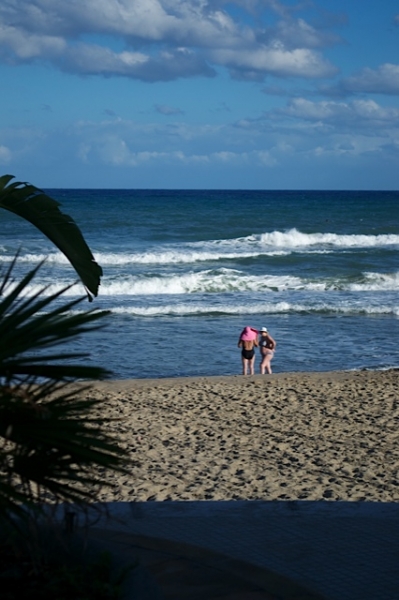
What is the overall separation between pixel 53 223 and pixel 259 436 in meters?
4.96

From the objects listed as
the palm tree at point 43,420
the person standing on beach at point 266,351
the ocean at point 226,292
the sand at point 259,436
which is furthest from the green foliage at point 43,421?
the person standing on beach at point 266,351

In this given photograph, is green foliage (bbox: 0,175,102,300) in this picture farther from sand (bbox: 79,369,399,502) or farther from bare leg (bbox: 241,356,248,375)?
bare leg (bbox: 241,356,248,375)

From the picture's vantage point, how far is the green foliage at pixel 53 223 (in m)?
5.54

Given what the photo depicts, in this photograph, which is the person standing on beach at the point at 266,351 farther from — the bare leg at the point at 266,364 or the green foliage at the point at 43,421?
the green foliage at the point at 43,421

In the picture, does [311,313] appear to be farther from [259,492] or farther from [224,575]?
[224,575]

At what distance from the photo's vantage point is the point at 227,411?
11.2 m

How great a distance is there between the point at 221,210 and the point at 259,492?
196 ft

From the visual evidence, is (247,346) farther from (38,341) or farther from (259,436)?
(38,341)

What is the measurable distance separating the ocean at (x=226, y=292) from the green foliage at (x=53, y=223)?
826 millimetres

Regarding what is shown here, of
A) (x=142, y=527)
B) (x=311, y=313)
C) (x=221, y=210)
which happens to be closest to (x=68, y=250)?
(x=142, y=527)

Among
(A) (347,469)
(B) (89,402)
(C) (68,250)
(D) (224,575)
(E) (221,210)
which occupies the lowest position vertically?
(A) (347,469)

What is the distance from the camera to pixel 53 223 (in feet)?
18.4

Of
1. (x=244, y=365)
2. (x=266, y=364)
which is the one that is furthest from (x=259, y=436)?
(x=266, y=364)

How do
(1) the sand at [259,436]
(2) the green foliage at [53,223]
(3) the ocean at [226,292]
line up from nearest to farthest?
(2) the green foliage at [53,223], (1) the sand at [259,436], (3) the ocean at [226,292]
